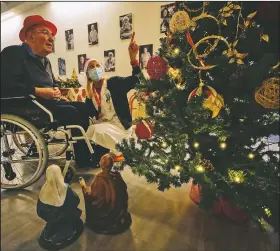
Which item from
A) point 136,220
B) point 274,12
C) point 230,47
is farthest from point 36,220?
point 274,12

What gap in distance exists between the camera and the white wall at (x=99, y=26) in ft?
1.86

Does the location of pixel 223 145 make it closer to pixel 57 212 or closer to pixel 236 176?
pixel 236 176

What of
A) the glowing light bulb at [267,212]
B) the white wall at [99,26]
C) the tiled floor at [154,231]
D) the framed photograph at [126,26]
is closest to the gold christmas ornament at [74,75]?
the white wall at [99,26]

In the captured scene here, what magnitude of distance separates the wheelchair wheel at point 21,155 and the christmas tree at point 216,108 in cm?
30

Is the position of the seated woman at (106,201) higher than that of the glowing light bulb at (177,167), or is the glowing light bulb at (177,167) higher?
the glowing light bulb at (177,167)

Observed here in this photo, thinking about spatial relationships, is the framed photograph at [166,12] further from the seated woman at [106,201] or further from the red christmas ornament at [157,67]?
the seated woman at [106,201]

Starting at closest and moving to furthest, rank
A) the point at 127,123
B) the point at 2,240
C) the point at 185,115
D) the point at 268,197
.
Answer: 1. the point at 2,240
2. the point at 268,197
3. the point at 185,115
4. the point at 127,123

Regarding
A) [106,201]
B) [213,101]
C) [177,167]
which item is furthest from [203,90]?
[106,201]

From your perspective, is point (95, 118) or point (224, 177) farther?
point (95, 118)

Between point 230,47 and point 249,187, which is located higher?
point 230,47

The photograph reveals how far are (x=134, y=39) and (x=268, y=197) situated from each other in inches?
27.2

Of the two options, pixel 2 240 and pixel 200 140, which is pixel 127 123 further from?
pixel 2 240

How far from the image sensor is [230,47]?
2.35ft

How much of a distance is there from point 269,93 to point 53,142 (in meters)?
0.69
